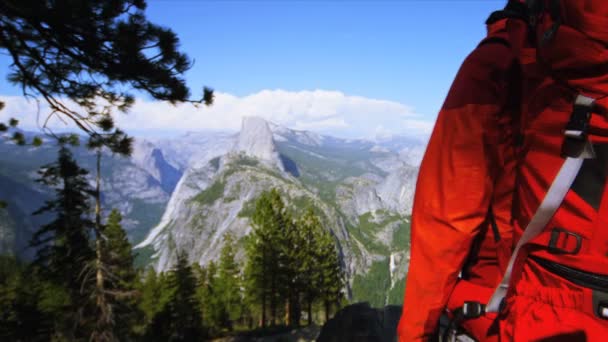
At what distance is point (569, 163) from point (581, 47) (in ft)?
1.79

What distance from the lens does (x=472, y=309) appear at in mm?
2135

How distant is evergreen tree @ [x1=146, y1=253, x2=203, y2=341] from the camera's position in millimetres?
36281

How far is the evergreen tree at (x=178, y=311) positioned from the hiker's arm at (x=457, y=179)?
124 feet

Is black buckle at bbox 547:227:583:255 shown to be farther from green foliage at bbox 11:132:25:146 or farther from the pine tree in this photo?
the pine tree

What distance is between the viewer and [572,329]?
178 cm

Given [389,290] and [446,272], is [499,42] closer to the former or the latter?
[446,272]

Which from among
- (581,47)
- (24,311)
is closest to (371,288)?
(24,311)

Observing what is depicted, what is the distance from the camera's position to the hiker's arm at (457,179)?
2.06 metres

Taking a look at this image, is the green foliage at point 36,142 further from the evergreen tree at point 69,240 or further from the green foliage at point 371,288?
the green foliage at point 371,288

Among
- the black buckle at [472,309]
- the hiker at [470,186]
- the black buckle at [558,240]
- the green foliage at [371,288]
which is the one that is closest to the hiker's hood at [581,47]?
the hiker at [470,186]

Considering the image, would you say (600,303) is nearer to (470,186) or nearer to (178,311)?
(470,186)

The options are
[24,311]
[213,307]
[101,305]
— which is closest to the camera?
[101,305]

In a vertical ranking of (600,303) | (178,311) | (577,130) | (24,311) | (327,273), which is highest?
(577,130)

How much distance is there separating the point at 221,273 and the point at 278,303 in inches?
476
